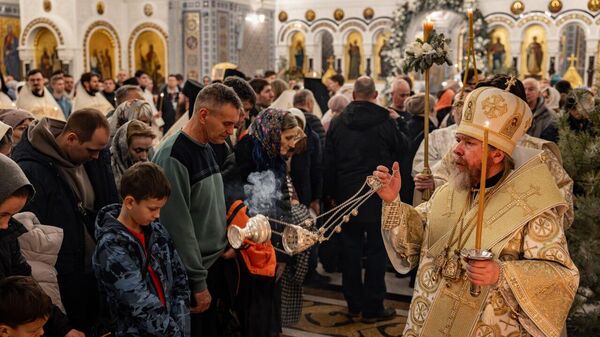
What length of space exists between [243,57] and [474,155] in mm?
17228

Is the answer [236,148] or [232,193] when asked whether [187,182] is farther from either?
[236,148]

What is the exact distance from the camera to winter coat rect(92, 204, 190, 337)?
263 centimetres

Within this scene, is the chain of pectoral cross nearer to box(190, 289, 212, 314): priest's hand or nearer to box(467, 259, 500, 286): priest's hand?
box(467, 259, 500, 286): priest's hand

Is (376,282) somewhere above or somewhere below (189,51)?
below

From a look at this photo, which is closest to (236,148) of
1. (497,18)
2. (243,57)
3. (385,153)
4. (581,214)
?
(385,153)

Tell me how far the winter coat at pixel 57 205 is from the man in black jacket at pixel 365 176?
95.4 inches

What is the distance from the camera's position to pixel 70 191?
2994 millimetres

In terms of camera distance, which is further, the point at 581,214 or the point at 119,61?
the point at 119,61

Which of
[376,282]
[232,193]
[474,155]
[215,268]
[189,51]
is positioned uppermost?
[189,51]

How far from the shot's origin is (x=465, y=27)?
670 inches

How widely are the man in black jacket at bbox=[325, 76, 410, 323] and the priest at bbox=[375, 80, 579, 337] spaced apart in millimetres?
2417

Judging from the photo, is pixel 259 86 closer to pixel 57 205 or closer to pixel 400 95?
pixel 400 95

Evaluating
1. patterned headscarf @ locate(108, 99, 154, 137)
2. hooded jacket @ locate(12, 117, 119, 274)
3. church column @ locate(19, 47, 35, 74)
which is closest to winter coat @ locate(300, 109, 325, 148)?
patterned headscarf @ locate(108, 99, 154, 137)

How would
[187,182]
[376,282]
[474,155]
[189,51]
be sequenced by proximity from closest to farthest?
[474,155], [187,182], [376,282], [189,51]
